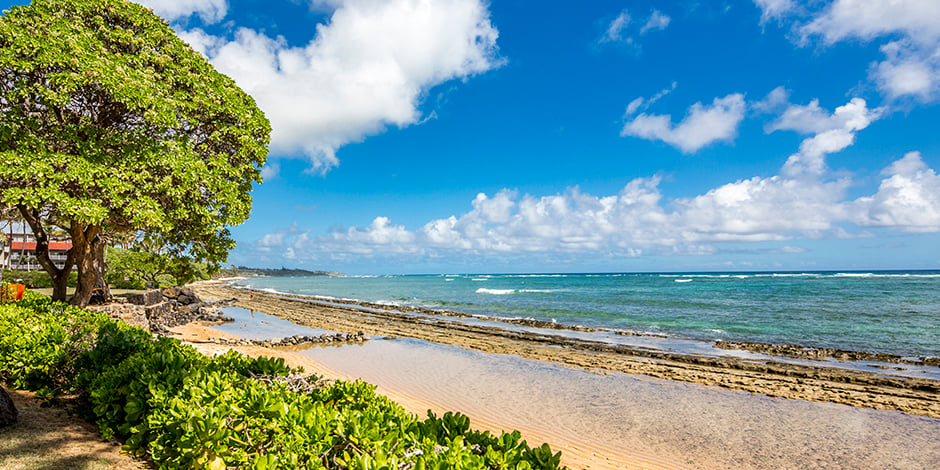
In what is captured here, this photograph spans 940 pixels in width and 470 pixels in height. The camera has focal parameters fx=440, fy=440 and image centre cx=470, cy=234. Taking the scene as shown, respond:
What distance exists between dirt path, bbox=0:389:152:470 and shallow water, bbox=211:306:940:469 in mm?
6713

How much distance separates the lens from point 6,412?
17.6 ft

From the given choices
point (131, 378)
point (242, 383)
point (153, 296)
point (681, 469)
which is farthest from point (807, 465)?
point (153, 296)

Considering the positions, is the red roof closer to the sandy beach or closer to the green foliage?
the green foliage

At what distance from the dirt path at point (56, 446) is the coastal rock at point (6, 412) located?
0.07 meters

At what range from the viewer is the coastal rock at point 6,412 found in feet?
17.4

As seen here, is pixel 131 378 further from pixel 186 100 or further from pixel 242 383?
pixel 186 100

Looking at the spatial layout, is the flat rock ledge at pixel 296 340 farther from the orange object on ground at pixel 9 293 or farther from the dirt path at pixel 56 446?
the dirt path at pixel 56 446

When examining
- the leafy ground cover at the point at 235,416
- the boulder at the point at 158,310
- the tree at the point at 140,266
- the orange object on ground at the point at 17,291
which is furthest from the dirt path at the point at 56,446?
the tree at the point at 140,266

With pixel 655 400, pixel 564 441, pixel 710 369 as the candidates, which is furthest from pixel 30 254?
pixel 710 369

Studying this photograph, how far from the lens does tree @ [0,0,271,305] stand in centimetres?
1038

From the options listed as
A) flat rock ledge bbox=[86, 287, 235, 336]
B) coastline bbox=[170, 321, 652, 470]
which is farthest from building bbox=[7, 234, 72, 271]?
coastline bbox=[170, 321, 652, 470]

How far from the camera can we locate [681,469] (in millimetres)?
7527

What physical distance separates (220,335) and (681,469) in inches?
770

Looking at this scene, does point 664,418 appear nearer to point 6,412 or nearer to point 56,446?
point 56,446
